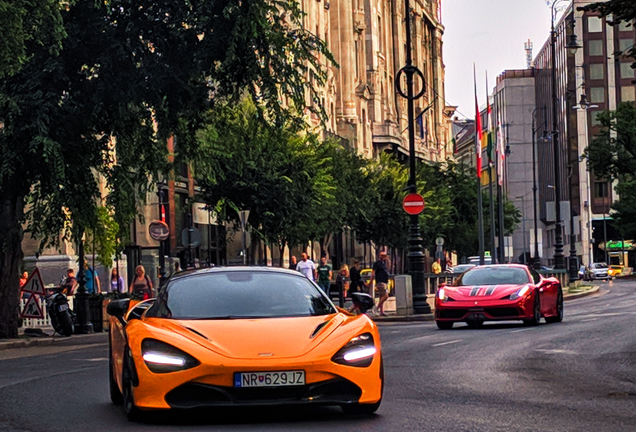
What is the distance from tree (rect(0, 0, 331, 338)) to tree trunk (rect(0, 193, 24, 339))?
2 cm

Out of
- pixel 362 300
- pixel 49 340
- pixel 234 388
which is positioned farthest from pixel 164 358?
pixel 49 340

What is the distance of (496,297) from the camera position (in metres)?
28.0

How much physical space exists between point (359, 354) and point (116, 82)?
19281mm

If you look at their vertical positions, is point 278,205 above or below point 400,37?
below

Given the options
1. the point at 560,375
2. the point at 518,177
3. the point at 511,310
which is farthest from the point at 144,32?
the point at 518,177

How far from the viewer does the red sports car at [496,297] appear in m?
28.0

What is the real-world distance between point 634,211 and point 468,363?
3903 inches

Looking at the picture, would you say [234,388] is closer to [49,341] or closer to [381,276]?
[49,341]

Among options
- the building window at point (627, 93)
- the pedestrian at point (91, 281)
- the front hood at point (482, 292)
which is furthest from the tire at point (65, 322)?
the building window at point (627, 93)

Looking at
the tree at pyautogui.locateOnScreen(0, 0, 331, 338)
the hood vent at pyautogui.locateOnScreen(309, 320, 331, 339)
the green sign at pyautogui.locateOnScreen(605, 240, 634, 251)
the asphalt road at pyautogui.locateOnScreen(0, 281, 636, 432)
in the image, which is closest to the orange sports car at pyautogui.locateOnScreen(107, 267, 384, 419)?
the hood vent at pyautogui.locateOnScreen(309, 320, 331, 339)

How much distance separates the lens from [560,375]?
1585 centimetres

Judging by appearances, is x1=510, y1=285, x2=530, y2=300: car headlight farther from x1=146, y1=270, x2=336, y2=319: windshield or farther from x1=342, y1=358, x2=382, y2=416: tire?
x1=342, y1=358, x2=382, y2=416: tire

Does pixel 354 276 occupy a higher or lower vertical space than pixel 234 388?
lower

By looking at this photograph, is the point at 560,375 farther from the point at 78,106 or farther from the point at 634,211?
the point at 634,211
